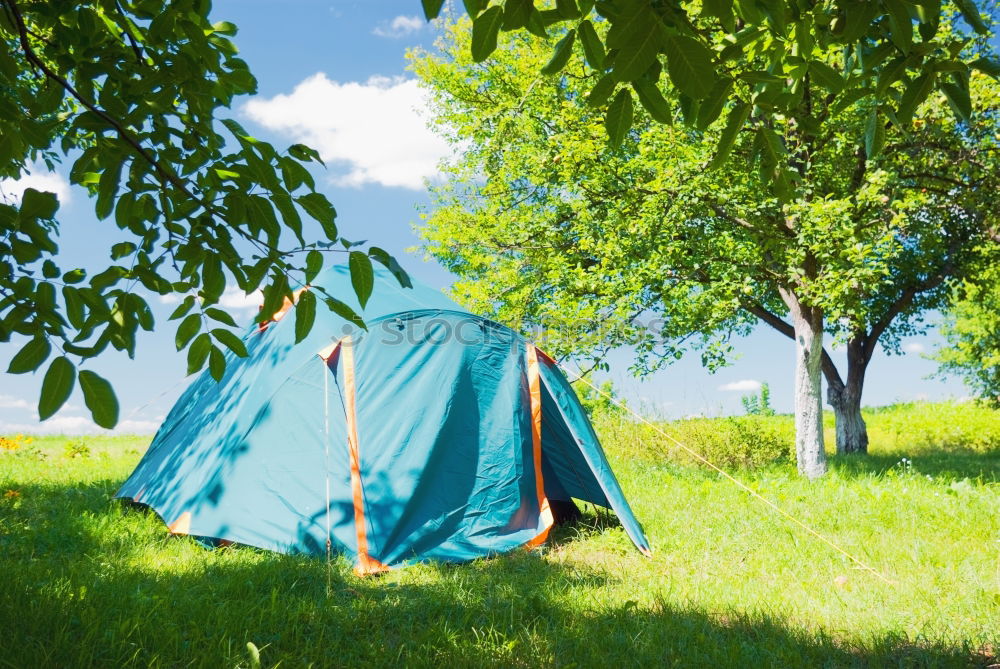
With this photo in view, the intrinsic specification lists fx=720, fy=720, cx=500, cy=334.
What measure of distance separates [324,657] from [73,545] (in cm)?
269

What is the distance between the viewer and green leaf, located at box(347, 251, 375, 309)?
1864 mm

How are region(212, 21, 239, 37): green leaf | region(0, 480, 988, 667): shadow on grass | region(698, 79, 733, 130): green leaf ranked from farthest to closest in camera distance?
region(0, 480, 988, 667): shadow on grass, region(212, 21, 239, 37): green leaf, region(698, 79, 733, 130): green leaf

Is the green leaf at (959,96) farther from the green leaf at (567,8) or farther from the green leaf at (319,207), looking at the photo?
the green leaf at (319,207)

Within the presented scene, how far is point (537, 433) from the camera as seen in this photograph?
5.59 meters

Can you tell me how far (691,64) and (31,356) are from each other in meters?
1.62

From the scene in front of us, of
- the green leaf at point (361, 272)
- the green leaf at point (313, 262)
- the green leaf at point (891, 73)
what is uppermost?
the green leaf at point (891, 73)

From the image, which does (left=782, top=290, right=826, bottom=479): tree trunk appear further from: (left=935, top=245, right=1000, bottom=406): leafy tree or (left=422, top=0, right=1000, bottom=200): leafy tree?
(left=422, top=0, right=1000, bottom=200): leafy tree

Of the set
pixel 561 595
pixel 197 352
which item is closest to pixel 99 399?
pixel 197 352

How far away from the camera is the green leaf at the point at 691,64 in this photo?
4.59 feet

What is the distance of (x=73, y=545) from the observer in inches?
190

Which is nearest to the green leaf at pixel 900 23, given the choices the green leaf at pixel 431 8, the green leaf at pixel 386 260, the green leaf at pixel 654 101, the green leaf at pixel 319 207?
the green leaf at pixel 654 101

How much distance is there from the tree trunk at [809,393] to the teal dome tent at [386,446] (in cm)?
472

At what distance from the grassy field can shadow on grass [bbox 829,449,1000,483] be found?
8.21 feet

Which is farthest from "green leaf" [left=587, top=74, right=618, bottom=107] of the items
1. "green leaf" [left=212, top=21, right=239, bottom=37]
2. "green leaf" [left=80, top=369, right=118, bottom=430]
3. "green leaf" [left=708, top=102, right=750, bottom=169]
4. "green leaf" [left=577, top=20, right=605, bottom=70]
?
"green leaf" [left=212, top=21, right=239, bottom=37]
